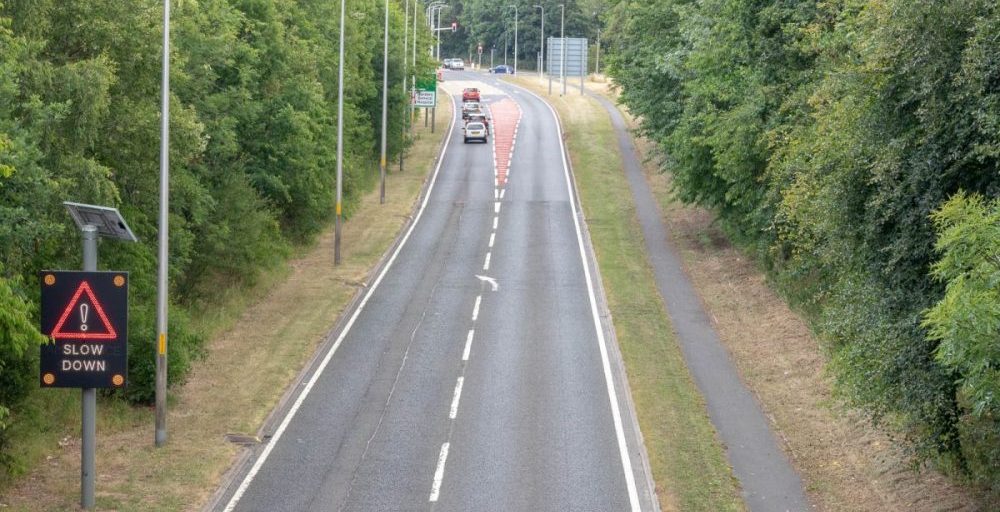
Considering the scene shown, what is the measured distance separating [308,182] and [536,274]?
8103 mm

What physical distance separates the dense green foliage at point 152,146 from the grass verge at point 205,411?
821mm

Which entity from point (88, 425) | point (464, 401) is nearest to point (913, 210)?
point (464, 401)

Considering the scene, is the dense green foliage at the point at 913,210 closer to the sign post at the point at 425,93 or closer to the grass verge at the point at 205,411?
the grass verge at the point at 205,411

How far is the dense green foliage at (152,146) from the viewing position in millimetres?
18000

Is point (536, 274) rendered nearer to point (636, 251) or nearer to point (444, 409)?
point (636, 251)

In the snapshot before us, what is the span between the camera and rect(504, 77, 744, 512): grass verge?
61.9 feet

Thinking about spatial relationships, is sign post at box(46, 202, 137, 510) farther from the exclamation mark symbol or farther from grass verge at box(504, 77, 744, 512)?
grass verge at box(504, 77, 744, 512)

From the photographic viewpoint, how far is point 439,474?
1947 cm

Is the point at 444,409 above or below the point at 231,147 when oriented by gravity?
below

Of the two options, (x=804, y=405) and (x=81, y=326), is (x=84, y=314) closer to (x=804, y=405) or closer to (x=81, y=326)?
(x=81, y=326)

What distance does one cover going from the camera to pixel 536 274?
3859cm

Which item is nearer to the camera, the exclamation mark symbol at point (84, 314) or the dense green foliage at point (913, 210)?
the dense green foliage at point (913, 210)

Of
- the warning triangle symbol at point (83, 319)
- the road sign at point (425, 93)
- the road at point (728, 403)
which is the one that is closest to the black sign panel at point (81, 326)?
the warning triangle symbol at point (83, 319)

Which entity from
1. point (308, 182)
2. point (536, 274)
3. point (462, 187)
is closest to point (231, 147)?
point (308, 182)
